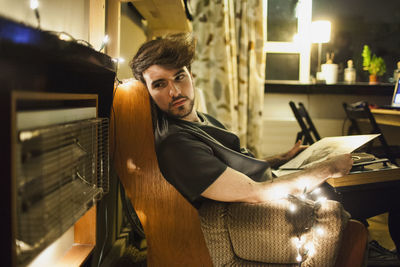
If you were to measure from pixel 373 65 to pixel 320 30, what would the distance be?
2.14 ft

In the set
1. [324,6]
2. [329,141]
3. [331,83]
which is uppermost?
[324,6]

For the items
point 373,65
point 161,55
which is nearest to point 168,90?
point 161,55

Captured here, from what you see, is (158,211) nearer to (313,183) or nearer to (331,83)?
(313,183)

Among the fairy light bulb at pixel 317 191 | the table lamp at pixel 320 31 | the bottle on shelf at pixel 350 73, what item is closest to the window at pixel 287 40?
the table lamp at pixel 320 31

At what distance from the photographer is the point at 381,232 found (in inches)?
77.7

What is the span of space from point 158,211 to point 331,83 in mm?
2680

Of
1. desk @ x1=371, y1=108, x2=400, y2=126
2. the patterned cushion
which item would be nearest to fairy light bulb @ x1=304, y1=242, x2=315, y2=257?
the patterned cushion

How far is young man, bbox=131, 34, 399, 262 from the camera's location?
0.91 metres

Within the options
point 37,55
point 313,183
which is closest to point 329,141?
point 313,183

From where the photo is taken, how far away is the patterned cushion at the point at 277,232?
0.84 metres

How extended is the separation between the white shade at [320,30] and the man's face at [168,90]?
2.45 metres

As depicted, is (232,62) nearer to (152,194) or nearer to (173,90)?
(173,90)

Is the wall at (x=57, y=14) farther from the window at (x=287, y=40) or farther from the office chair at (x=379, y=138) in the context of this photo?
the window at (x=287, y=40)

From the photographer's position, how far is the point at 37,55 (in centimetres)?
47
